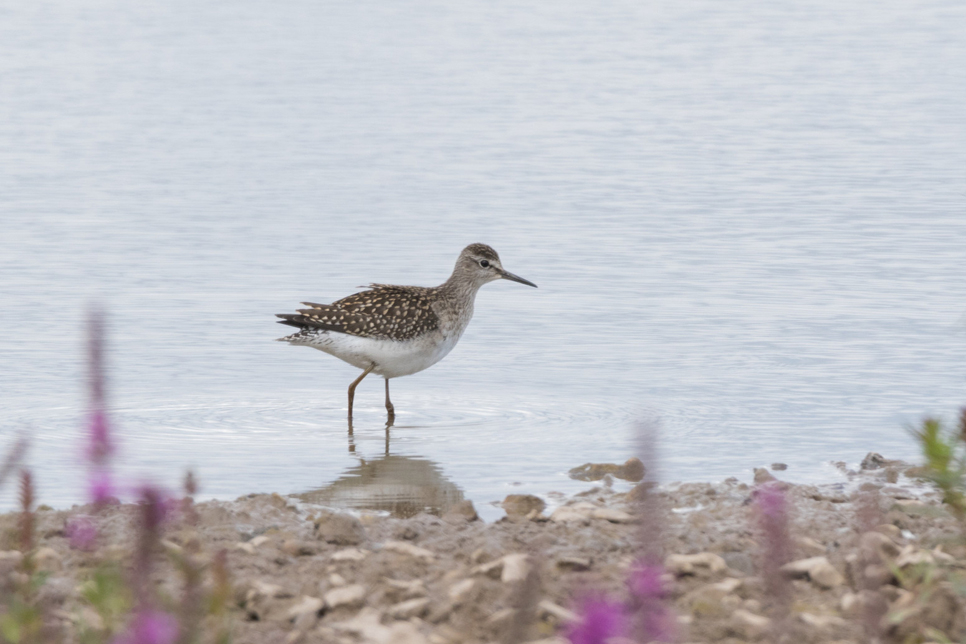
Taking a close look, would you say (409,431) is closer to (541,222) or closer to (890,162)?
(541,222)

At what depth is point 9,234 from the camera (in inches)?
627

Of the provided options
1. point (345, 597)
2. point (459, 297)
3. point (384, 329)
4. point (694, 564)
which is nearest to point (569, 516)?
point (694, 564)

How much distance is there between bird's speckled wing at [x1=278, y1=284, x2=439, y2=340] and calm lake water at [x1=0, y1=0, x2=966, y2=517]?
58cm

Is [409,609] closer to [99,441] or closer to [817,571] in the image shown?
[817,571]

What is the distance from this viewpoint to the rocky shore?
5.11m

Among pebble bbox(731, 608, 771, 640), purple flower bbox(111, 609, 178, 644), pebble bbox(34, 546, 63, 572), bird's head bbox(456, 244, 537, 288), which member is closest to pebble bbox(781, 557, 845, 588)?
pebble bbox(731, 608, 771, 640)

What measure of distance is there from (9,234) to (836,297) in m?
9.01

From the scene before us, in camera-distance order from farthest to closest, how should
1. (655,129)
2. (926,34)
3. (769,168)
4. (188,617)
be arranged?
(926,34) < (655,129) < (769,168) < (188,617)

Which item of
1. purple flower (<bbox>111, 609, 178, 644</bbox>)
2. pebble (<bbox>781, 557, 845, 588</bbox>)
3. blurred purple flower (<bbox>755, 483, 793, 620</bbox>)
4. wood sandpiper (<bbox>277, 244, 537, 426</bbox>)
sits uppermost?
wood sandpiper (<bbox>277, 244, 537, 426</bbox>)

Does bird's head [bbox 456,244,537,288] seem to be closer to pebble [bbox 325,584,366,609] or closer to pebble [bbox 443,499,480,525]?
pebble [bbox 443,499,480,525]

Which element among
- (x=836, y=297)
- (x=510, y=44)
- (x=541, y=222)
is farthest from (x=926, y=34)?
(x=836, y=297)

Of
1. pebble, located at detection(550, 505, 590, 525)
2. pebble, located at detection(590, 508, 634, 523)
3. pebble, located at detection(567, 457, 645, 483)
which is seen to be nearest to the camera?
pebble, located at detection(550, 505, 590, 525)

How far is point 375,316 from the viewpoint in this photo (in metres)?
10.4

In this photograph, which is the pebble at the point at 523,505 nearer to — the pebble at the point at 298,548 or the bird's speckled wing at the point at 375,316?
the pebble at the point at 298,548
